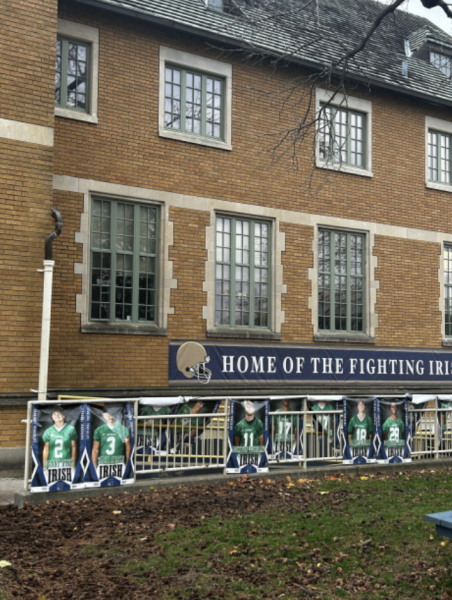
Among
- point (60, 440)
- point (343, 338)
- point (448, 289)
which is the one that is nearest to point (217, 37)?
point (343, 338)

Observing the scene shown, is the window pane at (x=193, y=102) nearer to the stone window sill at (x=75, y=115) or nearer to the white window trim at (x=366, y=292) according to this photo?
the stone window sill at (x=75, y=115)

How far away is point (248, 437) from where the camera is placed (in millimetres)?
10461

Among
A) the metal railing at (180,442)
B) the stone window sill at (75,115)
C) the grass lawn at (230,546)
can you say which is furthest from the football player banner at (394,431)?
the stone window sill at (75,115)

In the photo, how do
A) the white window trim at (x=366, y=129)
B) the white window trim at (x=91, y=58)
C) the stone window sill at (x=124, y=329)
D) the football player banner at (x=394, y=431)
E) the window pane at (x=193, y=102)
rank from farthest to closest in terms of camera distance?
the white window trim at (x=366, y=129), the window pane at (x=193, y=102), the white window trim at (x=91, y=58), the stone window sill at (x=124, y=329), the football player banner at (x=394, y=431)

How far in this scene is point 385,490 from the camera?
387 inches

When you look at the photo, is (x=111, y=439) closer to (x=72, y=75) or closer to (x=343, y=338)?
(x=72, y=75)

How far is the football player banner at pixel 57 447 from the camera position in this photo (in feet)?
28.6

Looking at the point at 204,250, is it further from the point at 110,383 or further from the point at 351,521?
the point at 351,521

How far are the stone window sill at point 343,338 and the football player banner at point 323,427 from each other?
16.6ft

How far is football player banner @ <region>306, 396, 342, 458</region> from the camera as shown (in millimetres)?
11156

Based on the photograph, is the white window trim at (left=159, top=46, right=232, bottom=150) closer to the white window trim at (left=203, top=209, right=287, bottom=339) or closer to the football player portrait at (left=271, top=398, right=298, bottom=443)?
the white window trim at (left=203, top=209, right=287, bottom=339)

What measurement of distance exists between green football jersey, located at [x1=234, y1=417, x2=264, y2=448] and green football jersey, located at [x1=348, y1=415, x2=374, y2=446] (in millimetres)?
1724

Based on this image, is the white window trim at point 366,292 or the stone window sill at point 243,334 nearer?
the stone window sill at point 243,334

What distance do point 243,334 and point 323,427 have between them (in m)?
4.36
